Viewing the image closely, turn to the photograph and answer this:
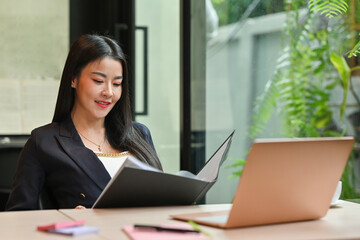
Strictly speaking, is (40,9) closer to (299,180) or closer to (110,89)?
(110,89)

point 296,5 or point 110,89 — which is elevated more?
point 296,5

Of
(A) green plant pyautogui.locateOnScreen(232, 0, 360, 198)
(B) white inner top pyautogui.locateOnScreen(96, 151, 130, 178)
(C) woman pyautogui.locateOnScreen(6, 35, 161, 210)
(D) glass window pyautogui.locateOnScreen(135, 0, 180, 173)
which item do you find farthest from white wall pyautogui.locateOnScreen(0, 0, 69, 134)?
(B) white inner top pyautogui.locateOnScreen(96, 151, 130, 178)

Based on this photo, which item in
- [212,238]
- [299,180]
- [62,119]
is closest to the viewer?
[212,238]

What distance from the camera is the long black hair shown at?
2.36 m

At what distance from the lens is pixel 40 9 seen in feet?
13.4

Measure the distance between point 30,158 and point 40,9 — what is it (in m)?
2.08

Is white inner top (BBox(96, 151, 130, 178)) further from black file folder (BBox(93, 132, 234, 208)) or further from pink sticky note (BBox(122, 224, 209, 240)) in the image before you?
pink sticky note (BBox(122, 224, 209, 240))

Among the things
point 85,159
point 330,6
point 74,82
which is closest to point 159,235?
point 85,159

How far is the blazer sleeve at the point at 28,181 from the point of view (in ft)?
7.05

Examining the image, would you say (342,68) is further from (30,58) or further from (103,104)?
(30,58)

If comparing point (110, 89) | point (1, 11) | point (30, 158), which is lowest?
point (30, 158)

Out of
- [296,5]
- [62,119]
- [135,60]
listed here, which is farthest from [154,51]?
[62,119]

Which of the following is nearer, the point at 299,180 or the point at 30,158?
the point at 299,180

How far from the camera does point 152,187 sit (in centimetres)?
166
